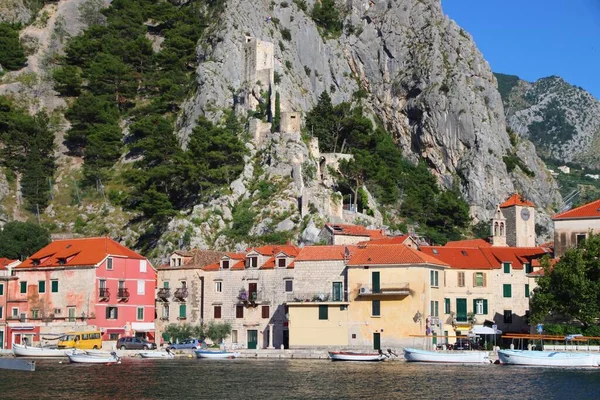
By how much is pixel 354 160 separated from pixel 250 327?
3608cm

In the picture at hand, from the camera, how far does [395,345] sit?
69000 mm

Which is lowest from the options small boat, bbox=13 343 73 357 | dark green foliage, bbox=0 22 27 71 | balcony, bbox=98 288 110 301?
small boat, bbox=13 343 73 357

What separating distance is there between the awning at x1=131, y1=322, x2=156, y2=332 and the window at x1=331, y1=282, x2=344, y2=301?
18037mm

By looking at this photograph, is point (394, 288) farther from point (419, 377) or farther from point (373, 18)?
point (373, 18)

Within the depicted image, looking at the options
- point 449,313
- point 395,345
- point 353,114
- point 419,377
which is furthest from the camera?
point 353,114

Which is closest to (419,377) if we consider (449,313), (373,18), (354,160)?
(449,313)

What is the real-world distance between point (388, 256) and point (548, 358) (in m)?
13.7

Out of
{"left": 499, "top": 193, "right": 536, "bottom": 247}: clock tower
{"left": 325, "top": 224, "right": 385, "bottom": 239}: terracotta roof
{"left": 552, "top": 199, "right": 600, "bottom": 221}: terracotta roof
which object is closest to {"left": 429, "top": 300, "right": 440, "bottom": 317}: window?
{"left": 552, "top": 199, "right": 600, "bottom": 221}: terracotta roof

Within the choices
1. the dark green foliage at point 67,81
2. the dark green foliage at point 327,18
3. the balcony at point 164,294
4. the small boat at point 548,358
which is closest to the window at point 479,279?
the small boat at point 548,358

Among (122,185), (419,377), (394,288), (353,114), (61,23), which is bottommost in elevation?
(419,377)

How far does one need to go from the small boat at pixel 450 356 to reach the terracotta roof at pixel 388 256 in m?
7.16

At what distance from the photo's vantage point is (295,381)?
5175 centimetres

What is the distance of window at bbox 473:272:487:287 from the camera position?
76812 mm

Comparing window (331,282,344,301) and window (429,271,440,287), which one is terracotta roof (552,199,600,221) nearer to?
window (429,271,440,287)
